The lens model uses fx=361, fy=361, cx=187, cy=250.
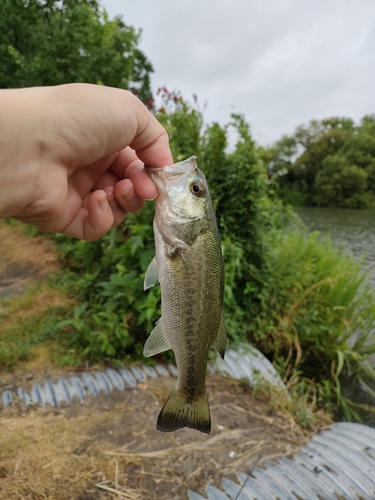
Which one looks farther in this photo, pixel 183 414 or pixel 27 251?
pixel 27 251

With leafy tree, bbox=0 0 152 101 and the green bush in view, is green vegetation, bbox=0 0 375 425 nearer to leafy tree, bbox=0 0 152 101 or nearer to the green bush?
the green bush

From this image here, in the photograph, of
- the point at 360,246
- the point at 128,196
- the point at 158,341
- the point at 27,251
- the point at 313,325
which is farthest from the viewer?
the point at 360,246

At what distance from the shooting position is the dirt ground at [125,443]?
110 inches

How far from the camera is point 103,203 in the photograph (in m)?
2.05

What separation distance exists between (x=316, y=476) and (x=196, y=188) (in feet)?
9.09

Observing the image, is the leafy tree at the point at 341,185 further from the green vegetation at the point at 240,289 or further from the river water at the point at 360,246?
the green vegetation at the point at 240,289

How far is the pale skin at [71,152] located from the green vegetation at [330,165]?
3126 centimetres

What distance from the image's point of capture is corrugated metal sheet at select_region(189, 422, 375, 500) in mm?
2869

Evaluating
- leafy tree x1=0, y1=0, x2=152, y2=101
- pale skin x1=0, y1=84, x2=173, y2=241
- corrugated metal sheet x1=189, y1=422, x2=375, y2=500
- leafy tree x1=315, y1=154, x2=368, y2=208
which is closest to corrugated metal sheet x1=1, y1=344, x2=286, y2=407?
corrugated metal sheet x1=189, y1=422, x2=375, y2=500

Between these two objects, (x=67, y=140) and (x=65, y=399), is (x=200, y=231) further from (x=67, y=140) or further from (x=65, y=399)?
(x=65, y=399)

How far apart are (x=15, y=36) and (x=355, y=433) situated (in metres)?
10.2

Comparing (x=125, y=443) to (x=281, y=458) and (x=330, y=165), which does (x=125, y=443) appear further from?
(x=330, y=165)

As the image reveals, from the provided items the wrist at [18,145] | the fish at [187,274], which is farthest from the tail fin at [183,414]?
the wrist at [18,145]

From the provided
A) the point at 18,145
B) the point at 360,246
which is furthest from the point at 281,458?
the point at 360,246
